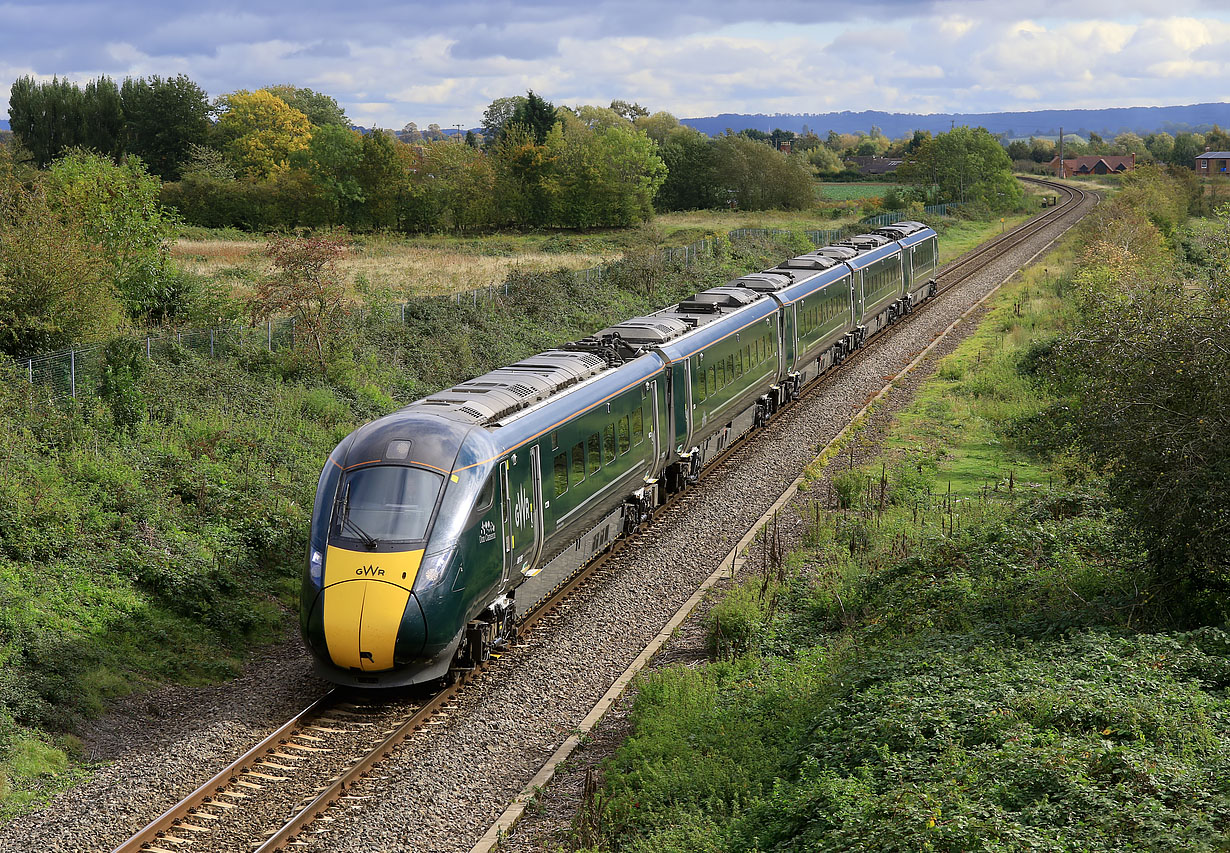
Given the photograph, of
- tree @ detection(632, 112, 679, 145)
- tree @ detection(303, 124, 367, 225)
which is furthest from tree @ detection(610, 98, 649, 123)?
tree @ detection(303, 124, 367, 225)

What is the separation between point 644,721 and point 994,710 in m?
3.96

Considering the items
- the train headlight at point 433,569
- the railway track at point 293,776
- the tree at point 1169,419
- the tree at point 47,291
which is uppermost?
the tree at point 47,291

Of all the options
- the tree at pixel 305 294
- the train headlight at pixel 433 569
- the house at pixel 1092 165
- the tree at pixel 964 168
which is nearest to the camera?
the train headlight at pixel 433 569

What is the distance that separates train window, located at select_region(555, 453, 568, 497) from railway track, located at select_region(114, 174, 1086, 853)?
278cm

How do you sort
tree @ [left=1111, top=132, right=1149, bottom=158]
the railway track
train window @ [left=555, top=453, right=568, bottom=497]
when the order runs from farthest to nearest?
1. tree @ [left=1111, top=132, right=1149, bottom=158]
2. train window @ [left=555, top=453, right=568, bottom=497]
3. the railway track

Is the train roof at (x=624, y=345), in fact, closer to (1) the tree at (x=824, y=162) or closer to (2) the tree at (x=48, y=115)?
(2) the tree at (x=48, y=115)

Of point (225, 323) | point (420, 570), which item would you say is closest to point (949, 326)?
point (225, 323)

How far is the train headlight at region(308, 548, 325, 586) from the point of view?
12719 millimetres

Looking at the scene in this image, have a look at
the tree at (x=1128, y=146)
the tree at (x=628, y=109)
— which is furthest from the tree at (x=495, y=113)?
the tree at (x=1128, y=146)

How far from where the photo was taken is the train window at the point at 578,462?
647 inches

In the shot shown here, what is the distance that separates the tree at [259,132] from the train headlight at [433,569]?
236ft

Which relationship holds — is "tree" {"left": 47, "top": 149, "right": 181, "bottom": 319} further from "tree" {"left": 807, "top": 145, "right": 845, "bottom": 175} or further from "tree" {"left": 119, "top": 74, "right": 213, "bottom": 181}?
"tree" {"left": 807, "top": 145, "right": 845, "bottom": 175}

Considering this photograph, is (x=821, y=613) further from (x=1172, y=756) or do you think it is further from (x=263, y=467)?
(x=263, y=467)

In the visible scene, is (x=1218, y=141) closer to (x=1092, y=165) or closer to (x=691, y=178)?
(x=1092, y=165)
